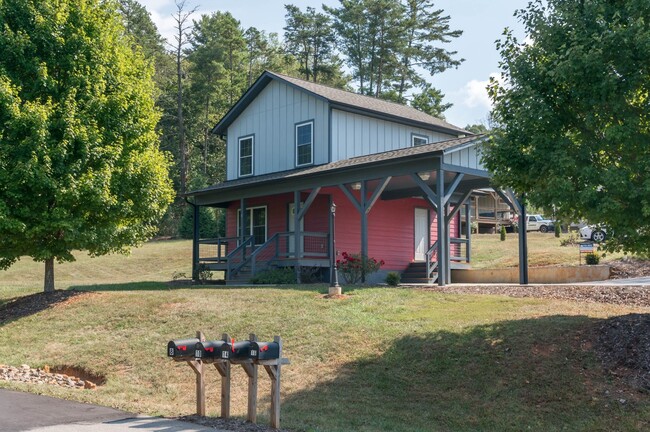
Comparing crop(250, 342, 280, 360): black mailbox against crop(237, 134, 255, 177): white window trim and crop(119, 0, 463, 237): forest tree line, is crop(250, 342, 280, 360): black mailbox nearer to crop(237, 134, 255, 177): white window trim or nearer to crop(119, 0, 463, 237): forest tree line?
crop(237, 134, 255, 177): white window trim

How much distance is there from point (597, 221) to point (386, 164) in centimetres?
1021

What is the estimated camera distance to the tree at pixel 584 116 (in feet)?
35.2

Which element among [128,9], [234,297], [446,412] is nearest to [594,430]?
[446,412]

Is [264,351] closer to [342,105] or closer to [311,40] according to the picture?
[342,105]

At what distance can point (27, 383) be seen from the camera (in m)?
12.2

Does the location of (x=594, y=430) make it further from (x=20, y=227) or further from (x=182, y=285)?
(x=182, y=285)

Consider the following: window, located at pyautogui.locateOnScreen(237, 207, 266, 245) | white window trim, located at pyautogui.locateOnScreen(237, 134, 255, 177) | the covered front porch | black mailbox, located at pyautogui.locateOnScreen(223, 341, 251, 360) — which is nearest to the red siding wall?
the covered front porch

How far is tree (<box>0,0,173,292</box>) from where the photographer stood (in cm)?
1838

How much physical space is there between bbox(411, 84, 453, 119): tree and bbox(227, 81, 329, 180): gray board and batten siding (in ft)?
98.0

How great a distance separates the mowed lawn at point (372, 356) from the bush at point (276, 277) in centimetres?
353

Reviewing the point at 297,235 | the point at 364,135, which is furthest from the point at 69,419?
the point at 364,135

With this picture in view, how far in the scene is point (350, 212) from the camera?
1001 inches

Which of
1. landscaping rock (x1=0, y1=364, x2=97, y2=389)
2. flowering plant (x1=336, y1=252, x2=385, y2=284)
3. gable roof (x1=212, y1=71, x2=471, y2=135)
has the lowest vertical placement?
landscaping rock (x1=0, y1=364, x2=97, y2=389)

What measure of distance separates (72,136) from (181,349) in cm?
1126
